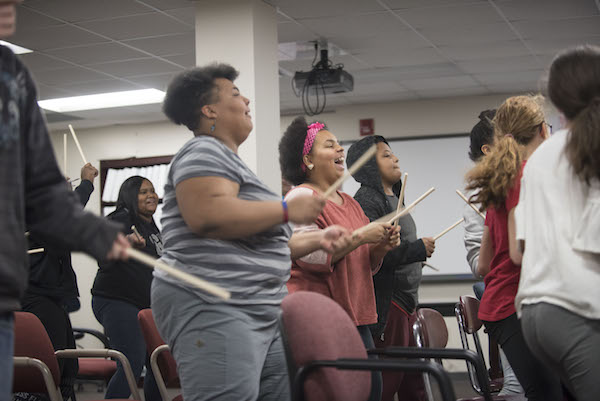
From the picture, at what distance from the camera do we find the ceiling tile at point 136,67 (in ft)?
19.6

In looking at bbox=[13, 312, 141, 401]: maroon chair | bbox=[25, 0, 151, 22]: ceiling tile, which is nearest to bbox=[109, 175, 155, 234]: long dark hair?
bbox=[25, 0, 151, 22]: ceiling tile

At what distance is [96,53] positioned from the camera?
568 centimetres

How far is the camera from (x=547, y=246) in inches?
61.5

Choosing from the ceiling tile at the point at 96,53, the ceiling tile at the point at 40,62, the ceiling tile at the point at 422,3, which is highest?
the ceiling tile at the point at 422,3

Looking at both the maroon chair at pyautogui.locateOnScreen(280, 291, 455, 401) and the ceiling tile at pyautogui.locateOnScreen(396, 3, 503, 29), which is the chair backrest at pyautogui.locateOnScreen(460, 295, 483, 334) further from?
the ceiling tile at pyautogui.locateOnScreen(396, 3, 503, 29)

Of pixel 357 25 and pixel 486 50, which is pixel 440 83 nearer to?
pixel 486 50

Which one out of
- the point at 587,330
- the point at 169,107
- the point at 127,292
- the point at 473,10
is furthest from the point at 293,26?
the point at 587,330

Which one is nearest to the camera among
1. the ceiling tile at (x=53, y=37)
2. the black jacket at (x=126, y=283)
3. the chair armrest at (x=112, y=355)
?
the chair armrest at (x=112, y=355)

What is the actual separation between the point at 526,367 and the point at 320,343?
645 mm

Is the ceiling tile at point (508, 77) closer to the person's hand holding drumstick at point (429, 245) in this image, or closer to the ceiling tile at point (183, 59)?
the ceiling tile at point (183, 59)

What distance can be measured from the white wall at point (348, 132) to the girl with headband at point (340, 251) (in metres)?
4.74

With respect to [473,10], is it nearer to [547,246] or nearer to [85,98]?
[547,246]

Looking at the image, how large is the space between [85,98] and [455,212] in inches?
158

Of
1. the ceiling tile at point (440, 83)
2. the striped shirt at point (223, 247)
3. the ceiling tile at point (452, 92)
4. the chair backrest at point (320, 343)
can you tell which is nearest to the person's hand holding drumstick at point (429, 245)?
the chair backrest at point (320, 343)
